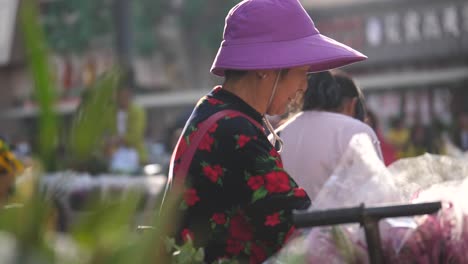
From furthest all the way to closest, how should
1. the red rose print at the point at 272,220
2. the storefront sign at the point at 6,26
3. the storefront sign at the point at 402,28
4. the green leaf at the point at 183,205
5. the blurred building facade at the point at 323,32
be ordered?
the storefront sign at the point at 402,28 → the blurred building facade at the point at 323,32 → the green leaf at the point at 183,205 → the red rose print at the point at 272,220 → the storefront sign at the point at 6,26

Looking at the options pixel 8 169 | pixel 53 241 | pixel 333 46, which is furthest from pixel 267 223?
pixel 8 169

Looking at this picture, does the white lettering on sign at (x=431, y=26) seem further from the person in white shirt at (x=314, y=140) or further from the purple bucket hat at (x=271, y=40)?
the purple bucket hat at (x=271, y=40)

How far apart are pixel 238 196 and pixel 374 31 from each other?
31.8 meters

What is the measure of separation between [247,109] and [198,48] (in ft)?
119

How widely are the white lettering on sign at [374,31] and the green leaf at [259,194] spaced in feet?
103

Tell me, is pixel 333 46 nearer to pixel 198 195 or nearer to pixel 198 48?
pixel 198 195

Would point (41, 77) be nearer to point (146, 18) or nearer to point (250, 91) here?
point (250, 91)

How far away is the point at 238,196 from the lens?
87.4 inches

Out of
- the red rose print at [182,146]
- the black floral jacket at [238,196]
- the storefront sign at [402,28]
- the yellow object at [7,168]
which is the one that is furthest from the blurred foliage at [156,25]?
the black floral jacket at [238,196]

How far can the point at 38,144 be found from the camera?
936 mm

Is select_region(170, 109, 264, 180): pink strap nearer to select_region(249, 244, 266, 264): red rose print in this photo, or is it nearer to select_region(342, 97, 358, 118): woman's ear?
select_region(249, 244, 266, 264): red rose print

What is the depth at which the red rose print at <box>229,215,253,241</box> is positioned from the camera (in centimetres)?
220

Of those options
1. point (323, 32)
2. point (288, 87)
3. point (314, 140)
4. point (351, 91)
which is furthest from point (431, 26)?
point (288, 87)

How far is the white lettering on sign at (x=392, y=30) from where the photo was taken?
106 feet
